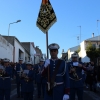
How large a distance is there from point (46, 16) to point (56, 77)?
2.56m

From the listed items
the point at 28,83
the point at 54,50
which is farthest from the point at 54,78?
the point at 28,83

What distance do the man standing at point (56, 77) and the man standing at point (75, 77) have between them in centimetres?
270

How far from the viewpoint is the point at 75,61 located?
8.94 metres

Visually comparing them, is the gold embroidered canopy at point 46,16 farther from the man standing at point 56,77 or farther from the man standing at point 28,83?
the man standing at point 28,83

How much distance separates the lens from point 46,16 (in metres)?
7.91

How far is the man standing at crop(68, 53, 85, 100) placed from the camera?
346 inches

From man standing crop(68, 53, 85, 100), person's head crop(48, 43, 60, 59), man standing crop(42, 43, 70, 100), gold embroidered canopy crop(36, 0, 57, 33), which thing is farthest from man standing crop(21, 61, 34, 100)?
person's head crop(48, 43, 60, 59)

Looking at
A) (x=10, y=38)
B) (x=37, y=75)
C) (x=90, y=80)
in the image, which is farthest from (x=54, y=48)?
(x=10, y=38)

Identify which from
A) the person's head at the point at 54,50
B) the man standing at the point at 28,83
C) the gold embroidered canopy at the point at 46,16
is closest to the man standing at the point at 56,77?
the person's head at the point at 54,50

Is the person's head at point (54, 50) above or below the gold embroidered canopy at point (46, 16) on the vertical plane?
below

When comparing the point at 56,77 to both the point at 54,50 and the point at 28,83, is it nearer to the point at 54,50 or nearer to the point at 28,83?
the point at 54,50

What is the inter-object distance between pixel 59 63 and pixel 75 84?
297 centimetres

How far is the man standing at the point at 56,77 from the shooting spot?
5922 millimetres

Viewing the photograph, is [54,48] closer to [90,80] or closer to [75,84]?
[75,84]
